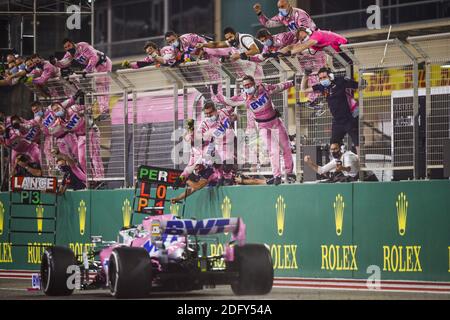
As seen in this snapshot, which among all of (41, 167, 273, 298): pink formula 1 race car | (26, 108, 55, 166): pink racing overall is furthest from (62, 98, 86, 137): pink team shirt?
(41, 167, 273, 298): pink formula 1 race car

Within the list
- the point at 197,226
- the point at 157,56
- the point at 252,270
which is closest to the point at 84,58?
the point at 157,56

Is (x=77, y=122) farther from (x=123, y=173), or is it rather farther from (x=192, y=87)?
(x=192, y=87)

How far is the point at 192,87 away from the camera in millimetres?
19578

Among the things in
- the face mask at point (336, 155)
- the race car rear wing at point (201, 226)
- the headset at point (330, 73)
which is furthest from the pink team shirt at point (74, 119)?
the race car rear wing at point (201, 226)

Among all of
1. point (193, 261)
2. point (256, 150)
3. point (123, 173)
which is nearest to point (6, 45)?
point (123, 173)

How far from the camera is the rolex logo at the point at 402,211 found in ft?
53.7

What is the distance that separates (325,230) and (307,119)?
6.31 ft

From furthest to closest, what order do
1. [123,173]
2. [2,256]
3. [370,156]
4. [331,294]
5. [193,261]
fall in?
[2,256]
[123,173]
[370,156]
[331,294]
[193,261]

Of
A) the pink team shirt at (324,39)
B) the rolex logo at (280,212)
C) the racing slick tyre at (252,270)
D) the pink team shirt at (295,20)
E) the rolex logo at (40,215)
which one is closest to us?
the racing slick tyre at (252,270)

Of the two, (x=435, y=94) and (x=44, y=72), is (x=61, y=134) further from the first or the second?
(x=435, y=94)

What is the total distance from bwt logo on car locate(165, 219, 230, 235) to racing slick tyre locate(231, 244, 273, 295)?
16.2 inches

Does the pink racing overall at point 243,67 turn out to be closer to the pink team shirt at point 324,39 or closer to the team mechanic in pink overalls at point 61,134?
the pink team shirt at point 324,39

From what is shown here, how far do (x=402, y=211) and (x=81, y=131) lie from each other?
7.83m

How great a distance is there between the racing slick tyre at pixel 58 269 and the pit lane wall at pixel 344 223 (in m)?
4.26
